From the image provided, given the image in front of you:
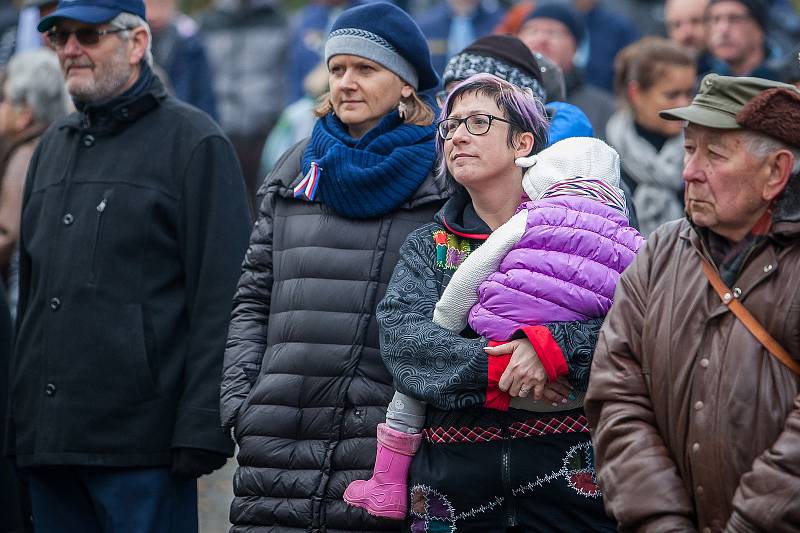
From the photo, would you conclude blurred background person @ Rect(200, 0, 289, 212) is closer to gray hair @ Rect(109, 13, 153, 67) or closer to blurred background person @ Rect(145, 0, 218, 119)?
blurred background person @ Rect(145, 0, 218, 119)

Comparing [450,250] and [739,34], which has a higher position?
[739,34]

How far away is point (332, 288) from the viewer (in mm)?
5180

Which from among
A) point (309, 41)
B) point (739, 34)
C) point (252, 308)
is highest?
point (739, 34)

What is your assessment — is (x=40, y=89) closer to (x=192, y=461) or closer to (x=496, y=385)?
(x=192, y=461)

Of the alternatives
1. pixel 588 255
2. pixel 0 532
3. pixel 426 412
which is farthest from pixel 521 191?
pixel 0 532

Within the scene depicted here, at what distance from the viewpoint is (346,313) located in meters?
5.15

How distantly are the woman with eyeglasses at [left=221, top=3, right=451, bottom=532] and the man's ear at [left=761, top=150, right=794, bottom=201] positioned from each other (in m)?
1.45

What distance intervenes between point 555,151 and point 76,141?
2.21 meters

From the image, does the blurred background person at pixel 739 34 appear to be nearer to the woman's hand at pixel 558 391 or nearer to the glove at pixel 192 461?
the glove at pixel 192 461

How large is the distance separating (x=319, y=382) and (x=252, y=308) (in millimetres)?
491

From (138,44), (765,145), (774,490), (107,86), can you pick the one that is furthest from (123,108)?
(774,490)

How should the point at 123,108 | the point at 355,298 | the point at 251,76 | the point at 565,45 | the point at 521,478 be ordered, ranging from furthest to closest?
the point at 251,76 < the point at 565,45 < the point at 123,108 < the point at 355,298 < the point at 521,478

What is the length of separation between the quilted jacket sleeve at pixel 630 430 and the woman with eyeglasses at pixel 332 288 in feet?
3.49

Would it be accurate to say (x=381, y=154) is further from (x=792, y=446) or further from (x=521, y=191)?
(x=792, y=446)
